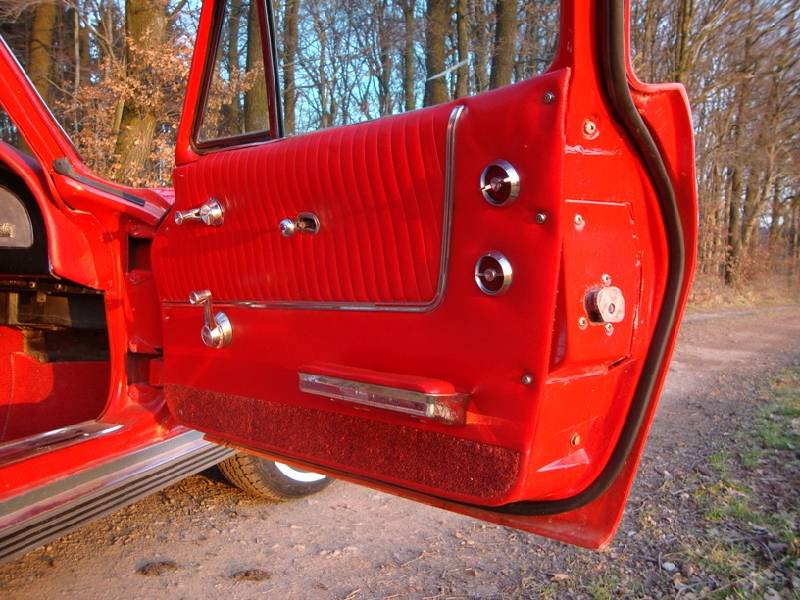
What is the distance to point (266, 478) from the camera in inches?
126

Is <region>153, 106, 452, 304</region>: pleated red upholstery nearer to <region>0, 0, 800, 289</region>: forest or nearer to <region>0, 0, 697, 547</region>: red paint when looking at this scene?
<region>0, 0, 697, 547</region>: red paint

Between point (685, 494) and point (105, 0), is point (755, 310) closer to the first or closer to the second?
point (685, 494)

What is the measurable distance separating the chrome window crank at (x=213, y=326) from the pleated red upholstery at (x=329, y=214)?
47mm

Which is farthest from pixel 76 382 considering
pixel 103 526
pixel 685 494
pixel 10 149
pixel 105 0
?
pixel 105 0

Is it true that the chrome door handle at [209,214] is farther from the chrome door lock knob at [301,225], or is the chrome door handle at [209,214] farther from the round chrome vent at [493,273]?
the round chrome vent at [493,273]

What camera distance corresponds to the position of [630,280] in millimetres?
1512

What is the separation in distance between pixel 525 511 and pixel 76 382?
8.28 feet

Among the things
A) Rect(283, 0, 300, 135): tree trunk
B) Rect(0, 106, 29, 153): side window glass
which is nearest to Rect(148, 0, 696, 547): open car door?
Rect(283, 0, 300, 135): tree trunk

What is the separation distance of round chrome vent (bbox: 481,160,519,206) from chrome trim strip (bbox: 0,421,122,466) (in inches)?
70.5

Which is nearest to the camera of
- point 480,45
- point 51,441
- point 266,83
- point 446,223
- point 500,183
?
point 500,183

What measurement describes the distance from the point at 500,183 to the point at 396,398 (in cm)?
56

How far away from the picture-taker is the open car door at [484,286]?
135 cm

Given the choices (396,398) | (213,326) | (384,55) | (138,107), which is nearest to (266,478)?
(213,326)

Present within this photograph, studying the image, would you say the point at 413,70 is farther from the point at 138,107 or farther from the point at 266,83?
the point at 138,107
